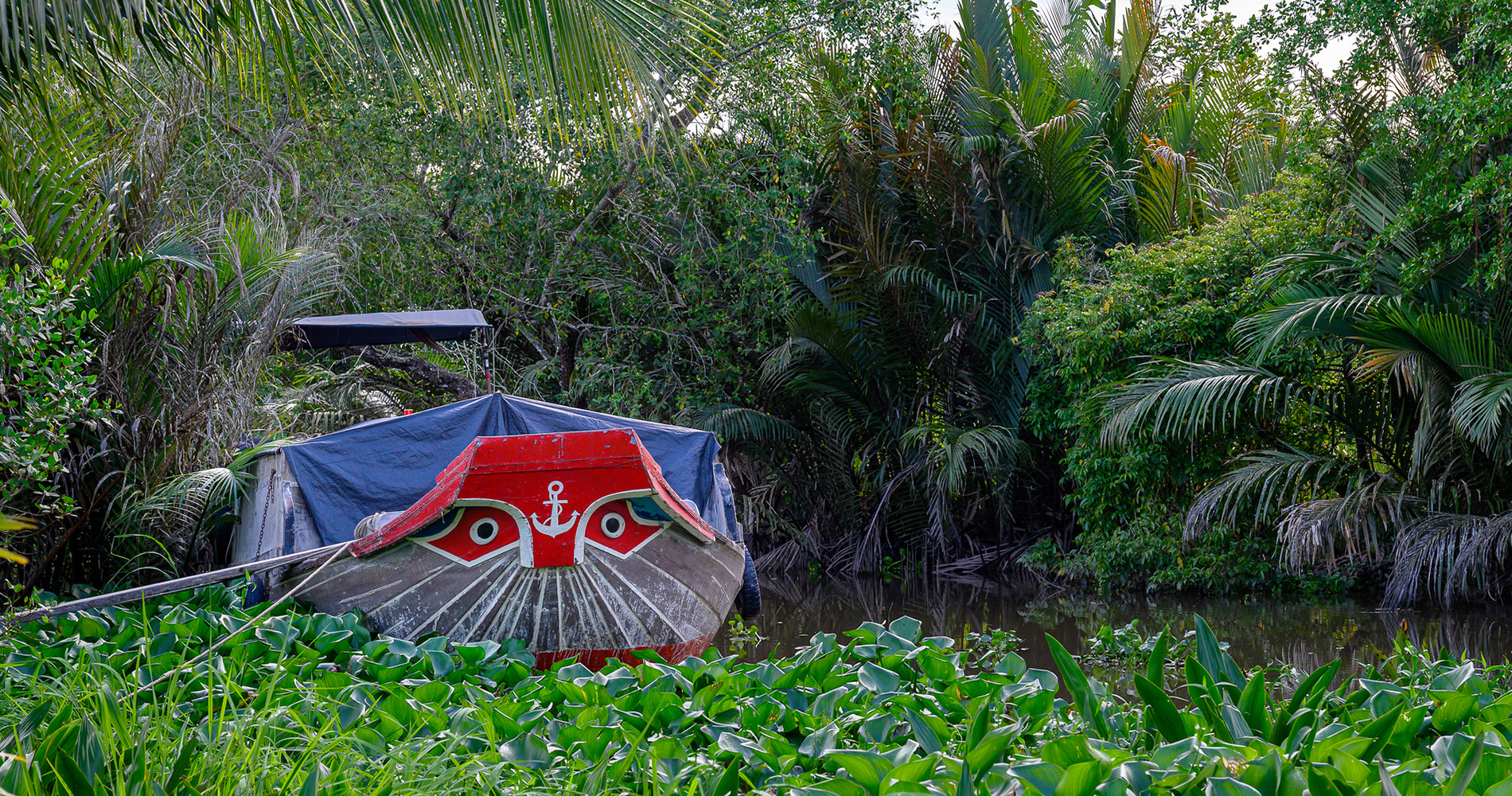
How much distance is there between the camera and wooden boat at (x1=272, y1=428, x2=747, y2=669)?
17.7 ft

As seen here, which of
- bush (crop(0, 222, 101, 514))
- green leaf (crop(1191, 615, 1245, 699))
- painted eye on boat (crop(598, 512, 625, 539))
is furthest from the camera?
painted eye on boat (crop(598, 512, 625, 539))

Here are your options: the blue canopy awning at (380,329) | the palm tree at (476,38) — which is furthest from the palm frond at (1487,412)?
the blue canopy awning at (380,329)

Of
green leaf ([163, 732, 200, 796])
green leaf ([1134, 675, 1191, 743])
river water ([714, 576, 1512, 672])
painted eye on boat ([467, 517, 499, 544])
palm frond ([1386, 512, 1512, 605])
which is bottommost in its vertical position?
river water ([714, 576, 1512, 672])

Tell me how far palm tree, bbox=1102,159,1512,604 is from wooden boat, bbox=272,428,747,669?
213 inches

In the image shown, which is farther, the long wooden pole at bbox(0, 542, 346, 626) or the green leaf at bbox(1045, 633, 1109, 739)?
the long wooden pole at bbox(0, 542, 346, 626)

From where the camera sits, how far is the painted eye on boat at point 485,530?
5.53m

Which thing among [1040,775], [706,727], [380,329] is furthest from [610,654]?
[380,329]

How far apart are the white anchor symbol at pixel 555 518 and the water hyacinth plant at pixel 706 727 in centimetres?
109

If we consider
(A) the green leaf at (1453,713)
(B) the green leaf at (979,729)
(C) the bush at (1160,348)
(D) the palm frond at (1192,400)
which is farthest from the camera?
(C) the bush at (1160,348)

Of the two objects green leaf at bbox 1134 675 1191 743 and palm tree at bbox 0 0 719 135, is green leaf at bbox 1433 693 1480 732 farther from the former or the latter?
palm tree at bbox 0 0 719 135

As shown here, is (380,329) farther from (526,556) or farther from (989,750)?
(989,750)

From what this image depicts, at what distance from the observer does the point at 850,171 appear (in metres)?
12.7

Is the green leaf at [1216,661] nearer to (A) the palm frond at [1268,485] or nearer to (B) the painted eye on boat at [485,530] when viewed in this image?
(B) the painted eye on boat at [485,530]

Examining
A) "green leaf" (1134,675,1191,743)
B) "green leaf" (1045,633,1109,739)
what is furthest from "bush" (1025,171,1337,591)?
"green leaf" (1134,675,1191,743)
